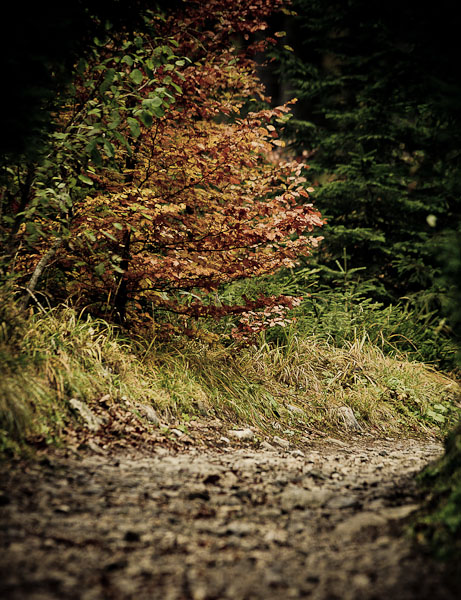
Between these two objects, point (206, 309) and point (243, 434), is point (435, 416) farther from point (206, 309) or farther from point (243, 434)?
point (206, 309)

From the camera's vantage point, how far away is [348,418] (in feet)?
15.4

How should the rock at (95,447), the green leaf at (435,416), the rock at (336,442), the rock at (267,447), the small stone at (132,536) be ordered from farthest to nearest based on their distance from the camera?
1. the green leaf at (435,416)
2. the rock at (336,442)
3. the rock at (267,447)
4. the rock at (95,447)
5. the small stone at (132,536)

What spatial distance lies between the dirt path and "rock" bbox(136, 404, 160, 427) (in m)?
0.63

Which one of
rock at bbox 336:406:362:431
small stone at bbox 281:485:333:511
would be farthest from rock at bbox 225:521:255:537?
rock at bbox 336:406:362:431

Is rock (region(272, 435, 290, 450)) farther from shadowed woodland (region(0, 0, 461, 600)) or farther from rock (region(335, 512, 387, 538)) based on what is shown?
rock (region(335, 512, 387, 538))

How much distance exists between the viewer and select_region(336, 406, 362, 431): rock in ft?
15.4

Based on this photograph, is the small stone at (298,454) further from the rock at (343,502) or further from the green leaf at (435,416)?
the green leaf at (435,416)

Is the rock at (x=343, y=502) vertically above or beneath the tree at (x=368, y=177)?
beneath

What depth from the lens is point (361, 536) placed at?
1.83 m

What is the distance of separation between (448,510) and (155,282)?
9.73ft

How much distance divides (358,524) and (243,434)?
199cm

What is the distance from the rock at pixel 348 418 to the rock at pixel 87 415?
2.65 m

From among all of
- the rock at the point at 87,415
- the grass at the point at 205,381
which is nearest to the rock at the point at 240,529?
the grass at the point at 205,381

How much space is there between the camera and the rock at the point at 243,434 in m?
3.84
